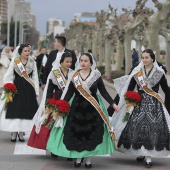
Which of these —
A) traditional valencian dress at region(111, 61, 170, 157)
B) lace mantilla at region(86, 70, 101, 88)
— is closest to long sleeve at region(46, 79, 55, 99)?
lace mantilla at region(86, 70, 101, 88)

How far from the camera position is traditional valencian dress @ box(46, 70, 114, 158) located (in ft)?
29.2

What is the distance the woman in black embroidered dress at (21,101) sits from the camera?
11.7 m

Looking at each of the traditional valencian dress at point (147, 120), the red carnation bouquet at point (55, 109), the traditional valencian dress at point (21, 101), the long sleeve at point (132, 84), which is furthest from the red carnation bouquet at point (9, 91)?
the long sleeve at point (132, 84)

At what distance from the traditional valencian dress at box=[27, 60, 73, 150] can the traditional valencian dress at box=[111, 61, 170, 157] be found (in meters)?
0.96

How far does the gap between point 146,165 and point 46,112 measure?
161cm

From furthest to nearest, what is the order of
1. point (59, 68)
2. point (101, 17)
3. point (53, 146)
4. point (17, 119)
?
point (101, 17), point (17, 119), point (59, 68), point (53, 146)

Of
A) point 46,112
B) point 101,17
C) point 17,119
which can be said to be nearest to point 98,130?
point 46,112

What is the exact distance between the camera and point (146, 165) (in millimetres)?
9188

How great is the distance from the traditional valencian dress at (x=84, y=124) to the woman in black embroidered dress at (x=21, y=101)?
8.88ft

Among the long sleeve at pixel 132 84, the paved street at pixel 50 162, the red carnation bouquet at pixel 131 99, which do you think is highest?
the long sleeve at pixel 132 84

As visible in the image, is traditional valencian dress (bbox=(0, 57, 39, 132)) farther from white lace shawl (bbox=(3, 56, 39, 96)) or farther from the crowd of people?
the crowd of people

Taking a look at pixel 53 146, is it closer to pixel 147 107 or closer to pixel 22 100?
pixel 147 107

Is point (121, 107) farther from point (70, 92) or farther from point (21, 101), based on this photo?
point (21, 101)

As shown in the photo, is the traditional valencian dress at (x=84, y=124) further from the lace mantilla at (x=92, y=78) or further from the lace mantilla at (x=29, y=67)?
the lace mantilla at (x=29, y=67)
